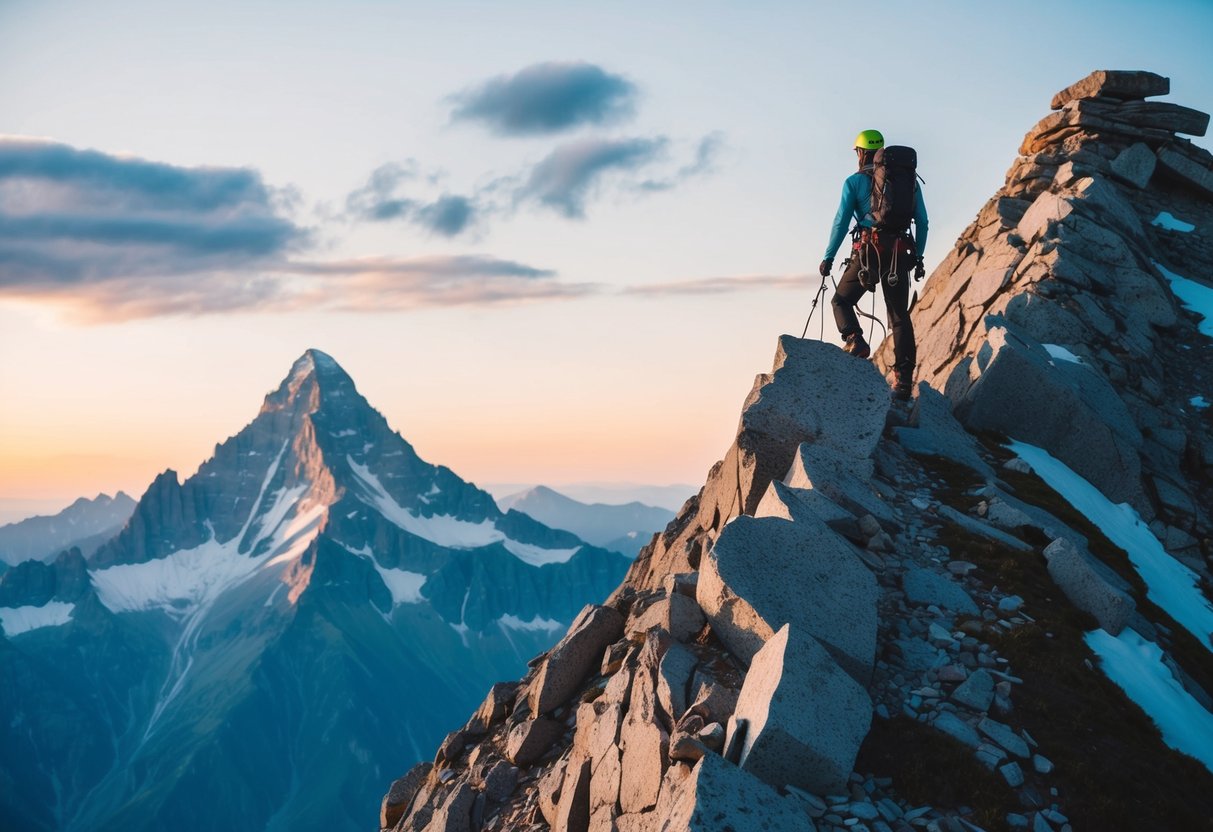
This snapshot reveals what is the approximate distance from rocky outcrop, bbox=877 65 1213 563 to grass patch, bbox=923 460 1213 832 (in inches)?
267

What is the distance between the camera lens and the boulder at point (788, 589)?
51.9ft

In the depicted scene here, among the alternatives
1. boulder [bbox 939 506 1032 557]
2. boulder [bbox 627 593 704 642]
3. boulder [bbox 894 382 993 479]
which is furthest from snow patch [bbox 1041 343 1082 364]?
boulder [bbox 627 593 704 642]

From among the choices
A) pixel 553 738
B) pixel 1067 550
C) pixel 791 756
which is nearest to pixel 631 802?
pixel 791 756

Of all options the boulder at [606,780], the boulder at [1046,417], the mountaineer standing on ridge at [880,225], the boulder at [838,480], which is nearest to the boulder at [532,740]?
the boulder at [606,780]

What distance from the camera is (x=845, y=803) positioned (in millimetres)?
13195

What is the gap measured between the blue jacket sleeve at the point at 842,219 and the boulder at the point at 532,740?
13.0 metres

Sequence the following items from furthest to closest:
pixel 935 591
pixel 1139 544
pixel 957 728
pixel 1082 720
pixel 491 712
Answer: pixel 1139 544, pixel 491 712, pixel 935 591, pixel 1082 720, pixel 957 728

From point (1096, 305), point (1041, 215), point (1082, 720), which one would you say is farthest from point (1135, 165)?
point (1082, 720)

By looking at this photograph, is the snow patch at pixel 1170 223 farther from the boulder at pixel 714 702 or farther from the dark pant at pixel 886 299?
the boulder at pixel 714 702

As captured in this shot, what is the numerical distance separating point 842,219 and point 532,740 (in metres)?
14.4

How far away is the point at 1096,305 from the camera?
37.4 m

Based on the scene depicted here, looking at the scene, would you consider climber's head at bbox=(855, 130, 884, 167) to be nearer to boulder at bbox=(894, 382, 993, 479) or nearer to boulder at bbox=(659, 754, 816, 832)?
boulder at bbox=(894, 382, 993, 479)

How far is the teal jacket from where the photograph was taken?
84.3 ft

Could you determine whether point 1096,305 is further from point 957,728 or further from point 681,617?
point 957,728
